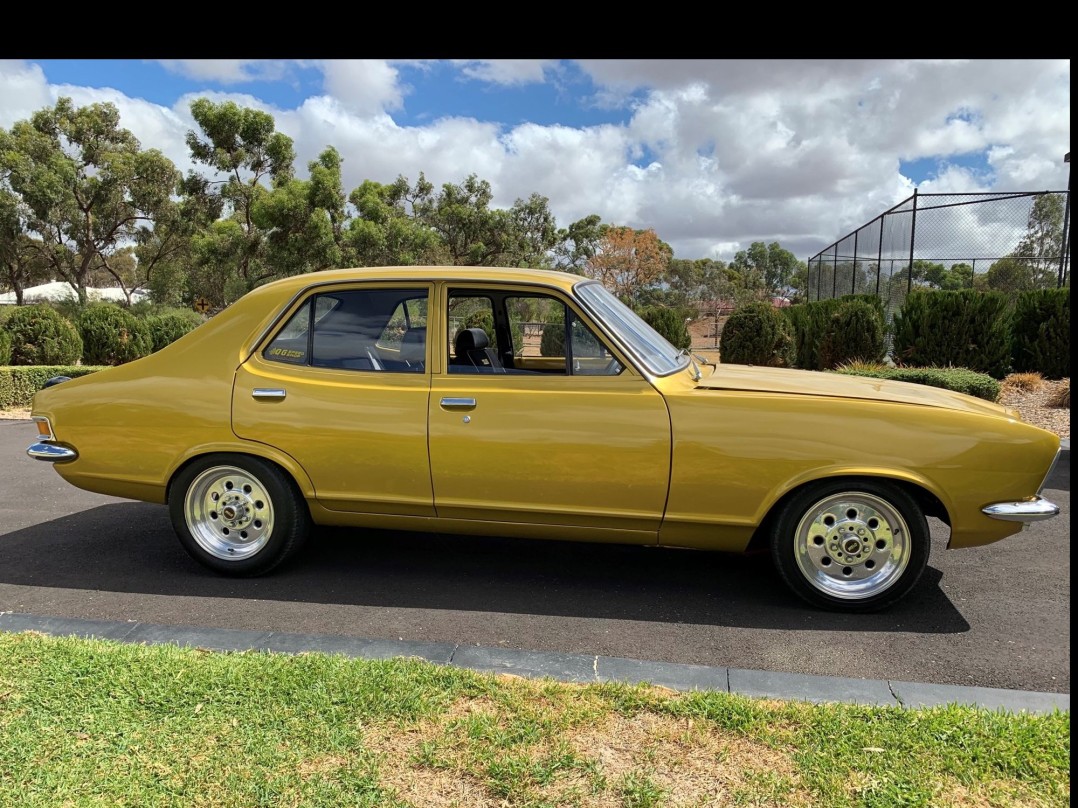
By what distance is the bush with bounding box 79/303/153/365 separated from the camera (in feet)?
46.1

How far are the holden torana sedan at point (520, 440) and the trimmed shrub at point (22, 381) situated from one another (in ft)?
26.7

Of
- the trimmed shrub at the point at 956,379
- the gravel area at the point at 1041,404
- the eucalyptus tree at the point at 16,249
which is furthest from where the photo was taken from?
the eucalyptus tree at the point at 16,249

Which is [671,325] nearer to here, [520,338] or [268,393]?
[520,338]

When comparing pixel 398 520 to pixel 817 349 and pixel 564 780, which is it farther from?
pixel 817 349

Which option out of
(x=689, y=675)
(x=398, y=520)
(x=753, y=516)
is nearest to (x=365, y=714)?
(x=689, y=675)

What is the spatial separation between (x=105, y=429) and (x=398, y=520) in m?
1.80

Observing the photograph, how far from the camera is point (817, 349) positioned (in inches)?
560

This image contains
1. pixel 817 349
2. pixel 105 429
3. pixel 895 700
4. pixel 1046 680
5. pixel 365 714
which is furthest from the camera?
pixel 817 349

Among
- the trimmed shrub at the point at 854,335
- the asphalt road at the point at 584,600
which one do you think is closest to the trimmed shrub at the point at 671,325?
the trimmed shrub at the point at 854,335

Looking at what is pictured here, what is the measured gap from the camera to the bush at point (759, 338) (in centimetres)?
1359

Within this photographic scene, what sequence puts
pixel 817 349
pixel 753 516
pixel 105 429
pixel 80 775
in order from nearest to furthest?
1. pixel 80 775
2. pixel 753 516
3. pixel 105 429
4. pixel 817 349

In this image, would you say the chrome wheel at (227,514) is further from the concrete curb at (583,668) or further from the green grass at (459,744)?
the green grass at (459,744)

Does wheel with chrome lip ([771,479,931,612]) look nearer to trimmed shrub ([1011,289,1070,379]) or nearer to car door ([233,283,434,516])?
car door ([233,283,434,516])

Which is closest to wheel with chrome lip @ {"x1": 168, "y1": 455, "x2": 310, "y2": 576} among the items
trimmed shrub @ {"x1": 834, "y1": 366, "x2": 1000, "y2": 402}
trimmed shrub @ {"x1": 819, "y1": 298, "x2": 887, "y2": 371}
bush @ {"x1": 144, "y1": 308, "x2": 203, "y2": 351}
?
trimmed shrub @ {"x1": 834, "y1": 366, "x2": 1000, "y2": 402}
